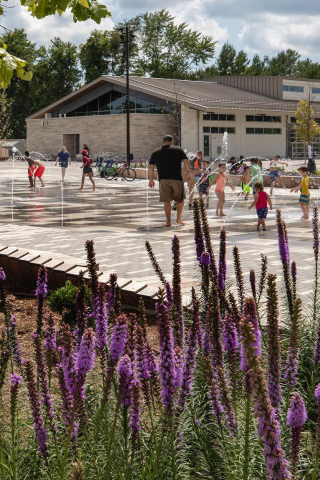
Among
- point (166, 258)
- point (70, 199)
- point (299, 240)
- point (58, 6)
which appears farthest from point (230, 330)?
point (70, 199)

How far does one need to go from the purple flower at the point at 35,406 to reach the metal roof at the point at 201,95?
5066 centimetres

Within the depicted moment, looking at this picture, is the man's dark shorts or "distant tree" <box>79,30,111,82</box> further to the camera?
"distant tree" <box>79,30,111,82</box>

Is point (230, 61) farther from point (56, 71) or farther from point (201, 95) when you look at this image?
point (201, 95)

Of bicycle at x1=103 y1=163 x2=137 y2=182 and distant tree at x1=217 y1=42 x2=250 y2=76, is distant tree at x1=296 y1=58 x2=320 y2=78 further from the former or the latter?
bicycle at x1=103 y1=163 x2=137 y2=182

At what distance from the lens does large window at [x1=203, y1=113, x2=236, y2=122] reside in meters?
58.6

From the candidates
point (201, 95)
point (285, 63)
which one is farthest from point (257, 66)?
point (201, 95)

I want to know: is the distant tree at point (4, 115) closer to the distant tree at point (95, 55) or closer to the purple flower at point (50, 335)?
the distant tree at point (95, 55)

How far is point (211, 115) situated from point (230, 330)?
188ft

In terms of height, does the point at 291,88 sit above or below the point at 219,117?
above

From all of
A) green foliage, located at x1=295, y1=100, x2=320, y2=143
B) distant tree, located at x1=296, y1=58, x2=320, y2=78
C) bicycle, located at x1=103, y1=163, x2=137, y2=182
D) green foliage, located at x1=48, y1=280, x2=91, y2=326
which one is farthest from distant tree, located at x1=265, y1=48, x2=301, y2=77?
green foliage, located at x1=48, y1=280, x2=91, y2=326

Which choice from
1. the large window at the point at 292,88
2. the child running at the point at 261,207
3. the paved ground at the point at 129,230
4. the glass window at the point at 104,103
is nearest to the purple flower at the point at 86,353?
the paved ground at the point at 129,230

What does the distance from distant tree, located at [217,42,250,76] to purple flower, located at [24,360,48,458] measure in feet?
359

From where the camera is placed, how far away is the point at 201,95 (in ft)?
191

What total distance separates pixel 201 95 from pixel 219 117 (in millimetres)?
2437
